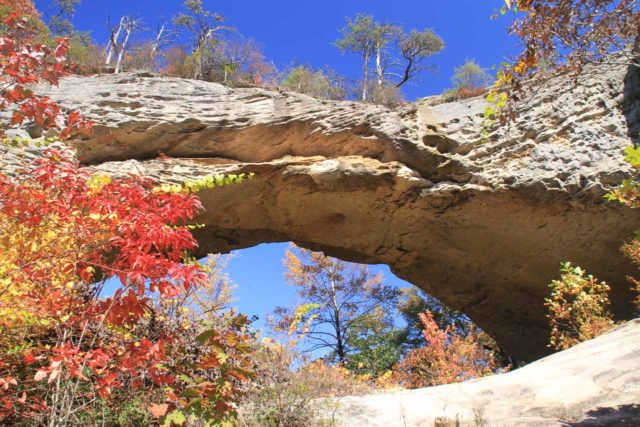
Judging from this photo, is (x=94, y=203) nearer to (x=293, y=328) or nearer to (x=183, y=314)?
(x=183, y=314)

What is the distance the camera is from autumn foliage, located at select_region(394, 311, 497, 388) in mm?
14656

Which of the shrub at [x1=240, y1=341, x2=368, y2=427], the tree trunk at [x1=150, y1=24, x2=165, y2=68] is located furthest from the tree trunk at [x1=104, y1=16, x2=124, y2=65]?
the shrub at [x1=240, y1=341, x2=368, y2=427]

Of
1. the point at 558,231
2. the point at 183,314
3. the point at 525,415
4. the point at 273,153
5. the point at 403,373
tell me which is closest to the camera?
the point at 525,415

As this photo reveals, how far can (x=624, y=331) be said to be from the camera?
21.3 ft

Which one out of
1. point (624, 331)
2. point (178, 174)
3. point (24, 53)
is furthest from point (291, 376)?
point (178, 174)

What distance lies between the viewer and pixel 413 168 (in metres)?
9.02

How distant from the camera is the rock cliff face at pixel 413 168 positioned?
8.39 metres

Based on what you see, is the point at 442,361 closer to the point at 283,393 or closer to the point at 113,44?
the point at 283,393

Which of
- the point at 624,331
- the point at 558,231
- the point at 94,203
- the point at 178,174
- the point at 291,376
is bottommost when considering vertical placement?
the point at 291,376

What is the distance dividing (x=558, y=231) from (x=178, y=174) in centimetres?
762

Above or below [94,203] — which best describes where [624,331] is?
below

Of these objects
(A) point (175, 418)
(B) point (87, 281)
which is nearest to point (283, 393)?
(A) point (175, 418)

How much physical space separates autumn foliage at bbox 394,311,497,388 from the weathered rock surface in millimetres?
8759

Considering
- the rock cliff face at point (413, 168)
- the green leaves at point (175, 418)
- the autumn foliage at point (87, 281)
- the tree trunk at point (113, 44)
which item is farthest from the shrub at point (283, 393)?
the tree trunk at point (113, 44)
